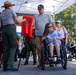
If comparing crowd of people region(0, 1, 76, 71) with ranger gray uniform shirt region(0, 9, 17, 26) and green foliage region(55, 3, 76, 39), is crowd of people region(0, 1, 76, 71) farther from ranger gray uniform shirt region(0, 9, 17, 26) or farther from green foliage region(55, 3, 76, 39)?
green foliage region(55, 3, 76, 39)

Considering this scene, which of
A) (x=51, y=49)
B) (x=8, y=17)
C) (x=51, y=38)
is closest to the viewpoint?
(x=8, y=17)

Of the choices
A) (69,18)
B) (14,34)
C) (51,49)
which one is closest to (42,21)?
(51,49)

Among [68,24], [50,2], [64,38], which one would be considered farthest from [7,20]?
[68,24]

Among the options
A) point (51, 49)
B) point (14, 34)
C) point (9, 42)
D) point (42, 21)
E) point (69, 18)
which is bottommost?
point (51, 49)

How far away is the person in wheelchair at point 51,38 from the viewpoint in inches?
304

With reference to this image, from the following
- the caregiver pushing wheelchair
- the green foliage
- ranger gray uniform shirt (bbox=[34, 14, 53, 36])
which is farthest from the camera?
the green foliage

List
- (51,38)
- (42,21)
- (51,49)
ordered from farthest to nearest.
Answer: (42,21), (51,38), (51,49)

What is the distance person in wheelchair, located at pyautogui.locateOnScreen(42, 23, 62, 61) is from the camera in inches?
304

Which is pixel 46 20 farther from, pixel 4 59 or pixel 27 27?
pixel 4 59

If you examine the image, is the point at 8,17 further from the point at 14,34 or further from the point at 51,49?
the point at 51,49

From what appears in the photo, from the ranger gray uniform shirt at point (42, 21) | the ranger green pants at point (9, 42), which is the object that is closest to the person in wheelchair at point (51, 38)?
the ranger gray uniform shirt at point (42, 21)

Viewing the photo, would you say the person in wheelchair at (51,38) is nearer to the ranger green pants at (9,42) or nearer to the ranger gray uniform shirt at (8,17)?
the ranger green pants at (9,42)

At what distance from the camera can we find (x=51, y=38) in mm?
7875

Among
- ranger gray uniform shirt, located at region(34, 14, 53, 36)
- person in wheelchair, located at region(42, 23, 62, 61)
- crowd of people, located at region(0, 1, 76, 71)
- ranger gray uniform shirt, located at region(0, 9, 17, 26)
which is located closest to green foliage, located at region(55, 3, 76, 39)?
crowd of people, located at region(0, 1, 76, 71)
